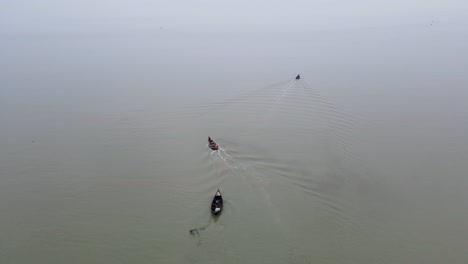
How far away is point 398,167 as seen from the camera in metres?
11.5

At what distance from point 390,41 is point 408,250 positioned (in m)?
17.7

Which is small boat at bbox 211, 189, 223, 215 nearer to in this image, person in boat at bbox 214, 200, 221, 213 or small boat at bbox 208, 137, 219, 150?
person in boat at bbox 214, 200, 221, 213

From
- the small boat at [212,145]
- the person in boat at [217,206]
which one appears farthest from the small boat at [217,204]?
the small boat at [212,145]

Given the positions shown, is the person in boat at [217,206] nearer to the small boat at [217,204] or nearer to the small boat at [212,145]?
the small boat at [217,204]

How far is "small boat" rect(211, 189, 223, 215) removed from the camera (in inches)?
383

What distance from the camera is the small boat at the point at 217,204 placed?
972 cm

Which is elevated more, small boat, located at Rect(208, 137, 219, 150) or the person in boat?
small boat, located at Rect(208, 137, 219, 150)

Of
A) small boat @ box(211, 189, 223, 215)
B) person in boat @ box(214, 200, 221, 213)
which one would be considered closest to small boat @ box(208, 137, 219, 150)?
small boat @ box(211, 189, 223, 215)

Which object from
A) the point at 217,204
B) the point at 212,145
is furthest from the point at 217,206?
the point at 212,145

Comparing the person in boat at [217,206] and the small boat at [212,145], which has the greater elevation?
the small boat at [212,145]

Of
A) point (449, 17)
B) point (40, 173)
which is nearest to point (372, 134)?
point (40, 173)

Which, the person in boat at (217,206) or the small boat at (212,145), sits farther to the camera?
the small boat at (212,145)

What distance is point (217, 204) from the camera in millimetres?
9844

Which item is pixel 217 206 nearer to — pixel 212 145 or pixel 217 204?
pixel 217 204
